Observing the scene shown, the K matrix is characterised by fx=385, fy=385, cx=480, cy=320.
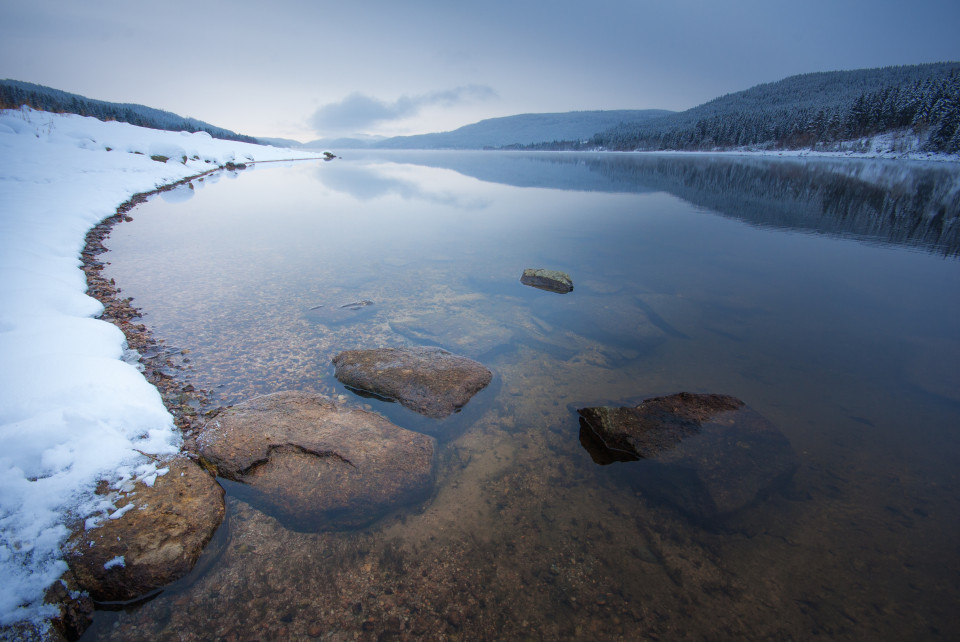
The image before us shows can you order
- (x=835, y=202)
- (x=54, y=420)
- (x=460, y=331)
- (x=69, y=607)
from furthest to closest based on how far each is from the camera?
1. (x=835, y=202)
2. (x=460, y=331)
3. (x=54, y=420)
4. (x=69, y=607)

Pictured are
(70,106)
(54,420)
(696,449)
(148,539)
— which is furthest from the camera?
A: (70,106)

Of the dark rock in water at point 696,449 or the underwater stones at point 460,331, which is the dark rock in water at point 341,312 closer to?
the underwater stones at point 460,331

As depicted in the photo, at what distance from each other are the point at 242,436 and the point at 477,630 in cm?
346

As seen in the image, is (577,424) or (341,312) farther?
(341,312)

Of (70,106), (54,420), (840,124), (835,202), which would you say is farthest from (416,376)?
(840,124)

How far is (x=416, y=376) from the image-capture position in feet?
20.4

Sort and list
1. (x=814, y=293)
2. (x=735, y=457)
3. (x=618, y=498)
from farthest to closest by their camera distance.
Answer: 1. (x=814, y=293)
2. (x=735, y=457)
3. (x=618, y=498)

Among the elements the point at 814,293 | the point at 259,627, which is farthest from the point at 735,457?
the point at 814,293

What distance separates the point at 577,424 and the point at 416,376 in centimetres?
262

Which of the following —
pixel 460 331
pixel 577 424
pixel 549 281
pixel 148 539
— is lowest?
pixel 577 424

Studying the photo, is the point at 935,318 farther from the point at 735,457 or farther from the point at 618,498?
the point at 618,498

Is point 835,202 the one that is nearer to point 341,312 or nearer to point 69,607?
point 341,312

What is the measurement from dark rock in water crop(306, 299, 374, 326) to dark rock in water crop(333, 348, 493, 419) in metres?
2.03

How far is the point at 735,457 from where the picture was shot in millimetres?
4953
